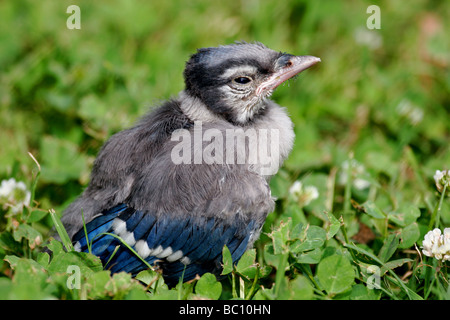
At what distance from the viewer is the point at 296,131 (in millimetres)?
3135

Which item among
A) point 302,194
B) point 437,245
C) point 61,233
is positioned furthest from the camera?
point 302,194

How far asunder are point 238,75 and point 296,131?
107cm

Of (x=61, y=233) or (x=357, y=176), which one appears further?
(x=357, y=176)

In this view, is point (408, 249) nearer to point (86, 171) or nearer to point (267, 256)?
point (267, 256)

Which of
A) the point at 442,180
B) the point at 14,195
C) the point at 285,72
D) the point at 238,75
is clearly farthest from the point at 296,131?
the point at 14,195

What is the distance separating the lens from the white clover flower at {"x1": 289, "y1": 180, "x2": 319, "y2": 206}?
240 cm

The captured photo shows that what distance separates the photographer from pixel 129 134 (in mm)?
2105

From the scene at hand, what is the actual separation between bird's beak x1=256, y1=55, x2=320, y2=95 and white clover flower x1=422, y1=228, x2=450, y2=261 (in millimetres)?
845

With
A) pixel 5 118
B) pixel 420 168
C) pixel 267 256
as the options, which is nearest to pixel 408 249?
A: pixel 267 256

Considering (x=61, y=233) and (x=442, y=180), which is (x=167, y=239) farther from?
(x=442, y=180)

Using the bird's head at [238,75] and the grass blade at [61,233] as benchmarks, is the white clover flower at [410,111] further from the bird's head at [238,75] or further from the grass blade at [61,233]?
the grass blade at [61,233]

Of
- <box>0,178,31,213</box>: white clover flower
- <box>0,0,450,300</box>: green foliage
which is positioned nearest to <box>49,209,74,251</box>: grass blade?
<box>0,0,450,300</box>: green foliage

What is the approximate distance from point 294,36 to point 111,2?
1443 millimetres

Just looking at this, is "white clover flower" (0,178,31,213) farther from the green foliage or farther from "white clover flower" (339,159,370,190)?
"white clover flower" (339,159,370,190)
